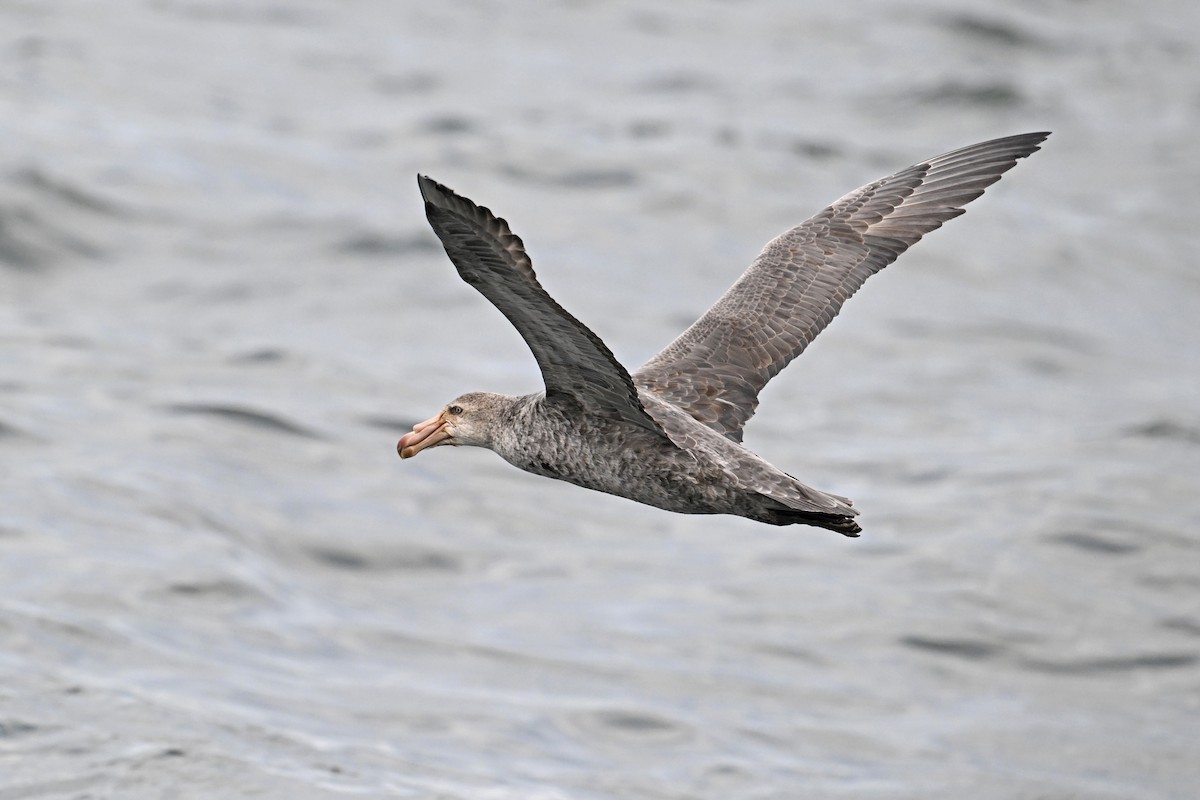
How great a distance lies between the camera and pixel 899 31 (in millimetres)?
39312

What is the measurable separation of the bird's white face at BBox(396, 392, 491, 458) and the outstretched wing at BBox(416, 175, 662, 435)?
79 cm

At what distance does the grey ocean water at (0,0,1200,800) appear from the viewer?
20453mm

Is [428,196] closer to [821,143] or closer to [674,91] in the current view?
[821,143]

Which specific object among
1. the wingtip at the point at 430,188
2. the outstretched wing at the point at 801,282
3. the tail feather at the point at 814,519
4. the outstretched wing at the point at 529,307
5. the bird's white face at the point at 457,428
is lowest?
the tail feather at the point at 814,519

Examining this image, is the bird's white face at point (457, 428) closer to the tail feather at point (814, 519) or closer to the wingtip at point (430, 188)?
the tail feather at point (814, 519)

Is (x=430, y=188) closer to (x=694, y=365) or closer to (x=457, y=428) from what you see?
(x=457, y=428)

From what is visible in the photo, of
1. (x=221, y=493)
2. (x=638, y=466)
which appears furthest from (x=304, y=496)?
(x=638, y=466)

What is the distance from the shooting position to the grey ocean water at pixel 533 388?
2045cm

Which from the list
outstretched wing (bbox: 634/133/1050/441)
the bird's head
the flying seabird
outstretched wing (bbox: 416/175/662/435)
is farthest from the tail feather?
the bird's head

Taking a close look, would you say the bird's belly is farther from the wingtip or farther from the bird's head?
the wingtip

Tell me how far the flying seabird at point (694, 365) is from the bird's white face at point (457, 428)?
0.01m

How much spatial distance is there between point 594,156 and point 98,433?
12507 millimetres

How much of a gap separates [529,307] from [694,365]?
268 cm

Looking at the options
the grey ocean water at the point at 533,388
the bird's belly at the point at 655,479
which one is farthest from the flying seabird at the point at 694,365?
the grey ocean water at the point at 533,388
